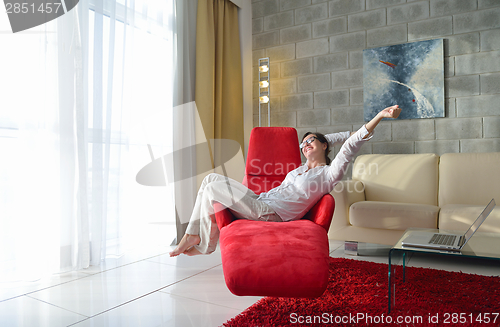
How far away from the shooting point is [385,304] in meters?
1.70

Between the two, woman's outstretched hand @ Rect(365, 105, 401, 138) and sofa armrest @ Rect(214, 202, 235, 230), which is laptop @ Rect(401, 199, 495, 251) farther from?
sofa armrest @ Rect(214, 202, 235, 230)

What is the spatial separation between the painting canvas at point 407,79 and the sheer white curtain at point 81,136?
1.96m

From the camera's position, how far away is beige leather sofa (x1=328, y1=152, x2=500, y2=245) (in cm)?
246

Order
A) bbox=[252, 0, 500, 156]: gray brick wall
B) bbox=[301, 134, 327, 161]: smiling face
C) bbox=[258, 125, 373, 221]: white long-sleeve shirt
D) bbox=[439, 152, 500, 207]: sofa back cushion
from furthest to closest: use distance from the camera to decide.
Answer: bbox=[252, 0, 500, 156]: gray brick wall
bbox=[439, 152, 500, 207]: sofa back cushion
bbox=[301, 134, 327, 161]: smiling face
bbox=[258, 125, 373, 221]: white long-sleeve shirt

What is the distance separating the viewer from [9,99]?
2.08 m

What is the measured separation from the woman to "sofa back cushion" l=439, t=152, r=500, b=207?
4.17 ft

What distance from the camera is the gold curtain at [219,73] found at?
11.1 feet

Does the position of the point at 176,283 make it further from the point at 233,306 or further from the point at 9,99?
the point at 9,99

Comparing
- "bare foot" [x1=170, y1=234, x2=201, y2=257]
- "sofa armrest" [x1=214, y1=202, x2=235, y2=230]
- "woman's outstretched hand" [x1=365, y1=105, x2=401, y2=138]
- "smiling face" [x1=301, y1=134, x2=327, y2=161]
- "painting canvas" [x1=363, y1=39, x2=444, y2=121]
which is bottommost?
"bare foot" [x1=170, y1=234, x2=201, y2=257]

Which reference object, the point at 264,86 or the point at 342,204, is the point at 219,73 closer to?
the point at 264,86

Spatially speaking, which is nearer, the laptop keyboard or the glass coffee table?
the glass coffee table

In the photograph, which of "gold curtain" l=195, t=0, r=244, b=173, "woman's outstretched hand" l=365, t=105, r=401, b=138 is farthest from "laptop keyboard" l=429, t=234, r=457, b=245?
"gold curtain" l=195, t=0, r=244, b=173

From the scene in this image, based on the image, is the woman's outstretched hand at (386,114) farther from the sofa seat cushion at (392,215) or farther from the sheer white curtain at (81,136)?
the sheer white curtain at (81,136)

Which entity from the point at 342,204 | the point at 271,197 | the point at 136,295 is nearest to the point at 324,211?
the point at 271,197
